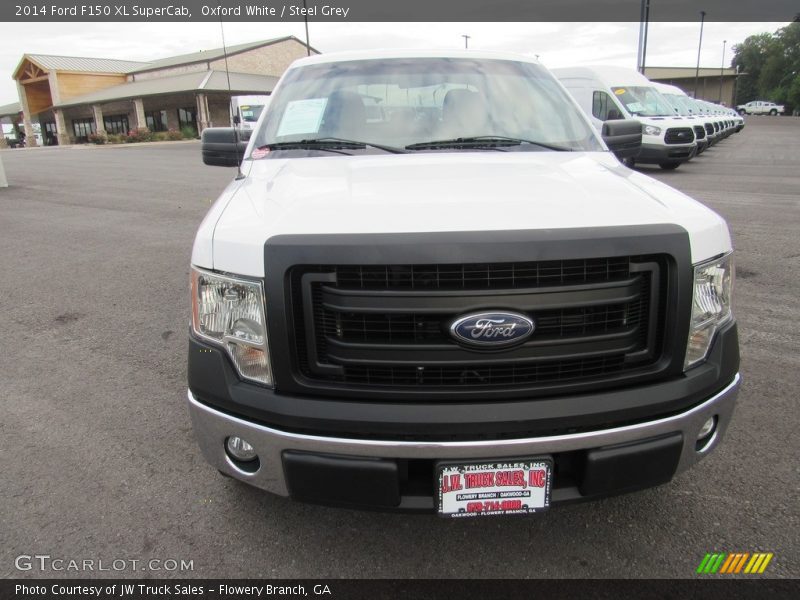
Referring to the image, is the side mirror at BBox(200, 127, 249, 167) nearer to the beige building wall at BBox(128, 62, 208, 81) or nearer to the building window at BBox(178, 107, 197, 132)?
the building window at BBox(178, 107, 197, 132)

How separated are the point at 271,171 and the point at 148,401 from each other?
163cm

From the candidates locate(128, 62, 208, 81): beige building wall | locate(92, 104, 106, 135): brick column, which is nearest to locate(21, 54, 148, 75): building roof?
locate(128, 62, 208, 81): beige building wall

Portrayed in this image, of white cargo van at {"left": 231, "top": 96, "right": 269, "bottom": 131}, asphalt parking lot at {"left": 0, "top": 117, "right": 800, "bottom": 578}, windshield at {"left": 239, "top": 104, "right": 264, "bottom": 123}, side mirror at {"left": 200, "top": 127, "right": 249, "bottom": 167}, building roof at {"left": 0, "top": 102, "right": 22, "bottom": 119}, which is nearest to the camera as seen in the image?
asphalt parking lot at {"left": 0, "top": 117, "right": 800, "bottom": 578}

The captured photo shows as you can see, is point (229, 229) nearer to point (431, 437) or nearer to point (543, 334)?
point (431, 437)

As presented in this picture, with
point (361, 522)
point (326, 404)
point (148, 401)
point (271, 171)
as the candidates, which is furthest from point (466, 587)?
point (148, 401)

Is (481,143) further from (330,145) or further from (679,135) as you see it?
(679,135)

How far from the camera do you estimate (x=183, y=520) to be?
242 cm

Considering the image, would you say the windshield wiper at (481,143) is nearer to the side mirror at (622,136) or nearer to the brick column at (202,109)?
the side mirror at (622,136)

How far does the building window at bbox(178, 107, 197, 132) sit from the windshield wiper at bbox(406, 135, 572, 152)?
4676 cm

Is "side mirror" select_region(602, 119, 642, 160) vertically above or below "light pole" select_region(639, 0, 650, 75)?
below

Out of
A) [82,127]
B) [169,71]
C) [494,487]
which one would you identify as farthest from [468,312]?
[82,127]

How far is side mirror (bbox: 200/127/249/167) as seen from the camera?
12.0ft

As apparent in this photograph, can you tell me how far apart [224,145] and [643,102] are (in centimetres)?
1463

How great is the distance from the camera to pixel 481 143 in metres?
2.98
